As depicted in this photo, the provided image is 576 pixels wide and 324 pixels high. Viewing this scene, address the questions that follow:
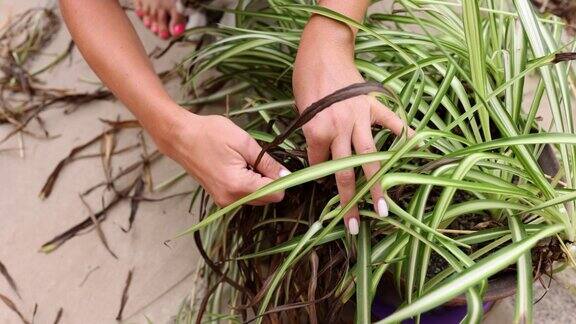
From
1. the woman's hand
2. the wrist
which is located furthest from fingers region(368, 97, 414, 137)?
the wrist

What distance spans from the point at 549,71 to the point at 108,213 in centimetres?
87

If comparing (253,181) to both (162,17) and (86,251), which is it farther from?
(162,17)

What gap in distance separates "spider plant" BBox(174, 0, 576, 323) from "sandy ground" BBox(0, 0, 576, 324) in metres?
0.17

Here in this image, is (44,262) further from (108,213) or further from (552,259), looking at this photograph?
(552,259)

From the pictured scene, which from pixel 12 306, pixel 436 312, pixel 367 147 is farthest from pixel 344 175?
pixel 12 306

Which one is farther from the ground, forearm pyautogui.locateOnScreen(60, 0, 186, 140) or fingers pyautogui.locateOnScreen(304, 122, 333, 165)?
forearm pyautogui.locateOnScreen(60, 0, 186, 140)

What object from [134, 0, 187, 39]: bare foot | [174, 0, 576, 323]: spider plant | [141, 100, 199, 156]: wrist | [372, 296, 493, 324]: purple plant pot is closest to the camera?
[174, 0, 576, 323]: spider plant

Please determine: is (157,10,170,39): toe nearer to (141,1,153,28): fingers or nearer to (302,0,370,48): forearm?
(141,1,153,28): fingers

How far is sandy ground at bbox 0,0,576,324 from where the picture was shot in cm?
115

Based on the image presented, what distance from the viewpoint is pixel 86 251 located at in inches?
47.8

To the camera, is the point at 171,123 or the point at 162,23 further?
the point at 162,23

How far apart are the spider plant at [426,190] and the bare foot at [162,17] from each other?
0.34 m

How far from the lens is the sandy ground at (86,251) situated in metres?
1.15

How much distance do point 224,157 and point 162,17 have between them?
2.33ft
